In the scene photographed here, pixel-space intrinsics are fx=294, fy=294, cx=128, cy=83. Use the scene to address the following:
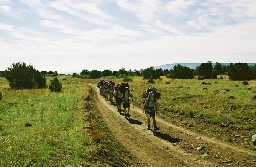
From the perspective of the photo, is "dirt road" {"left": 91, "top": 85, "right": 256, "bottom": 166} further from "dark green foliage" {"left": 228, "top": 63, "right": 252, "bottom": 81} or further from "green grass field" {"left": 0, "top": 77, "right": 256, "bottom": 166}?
"dark green foliage" {"left": 228, "top": 63, "right": 252, "bottom": 81}

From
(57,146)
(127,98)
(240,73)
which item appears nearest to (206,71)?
(240,73)

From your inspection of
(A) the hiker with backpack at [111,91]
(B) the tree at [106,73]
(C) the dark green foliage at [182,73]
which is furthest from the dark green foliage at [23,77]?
(B) the tree at [106,73]

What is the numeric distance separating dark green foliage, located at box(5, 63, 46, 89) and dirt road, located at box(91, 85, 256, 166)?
168 ft

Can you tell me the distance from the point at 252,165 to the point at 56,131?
34.0ft

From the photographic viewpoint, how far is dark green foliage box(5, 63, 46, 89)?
68.1 metres

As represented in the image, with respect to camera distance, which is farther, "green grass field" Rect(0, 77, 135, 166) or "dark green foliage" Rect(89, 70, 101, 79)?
"dark green foliage" Rect(89, 70, 101, 79)

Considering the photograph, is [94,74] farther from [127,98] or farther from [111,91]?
[127,98]

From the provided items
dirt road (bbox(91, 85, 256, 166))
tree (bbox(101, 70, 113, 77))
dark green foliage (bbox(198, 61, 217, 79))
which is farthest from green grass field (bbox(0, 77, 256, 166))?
tree (bbox(101, 70, 113, 77))

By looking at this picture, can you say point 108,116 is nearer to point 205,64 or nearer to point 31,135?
point 31,135

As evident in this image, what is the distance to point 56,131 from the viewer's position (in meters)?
16.7

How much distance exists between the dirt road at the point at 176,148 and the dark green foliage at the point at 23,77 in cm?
5115

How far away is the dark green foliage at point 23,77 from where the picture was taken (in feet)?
224

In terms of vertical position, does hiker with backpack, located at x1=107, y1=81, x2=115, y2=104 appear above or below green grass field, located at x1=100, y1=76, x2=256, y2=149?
above

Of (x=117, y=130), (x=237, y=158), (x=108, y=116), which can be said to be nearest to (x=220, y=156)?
(x=237, y=158)
